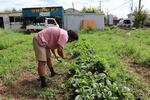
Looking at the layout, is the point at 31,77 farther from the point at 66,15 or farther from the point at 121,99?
the point at 66,15

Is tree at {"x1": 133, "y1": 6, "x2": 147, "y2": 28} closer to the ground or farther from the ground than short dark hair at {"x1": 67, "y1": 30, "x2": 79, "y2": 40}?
closer to the ground

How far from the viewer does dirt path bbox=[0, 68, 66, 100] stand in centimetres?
605

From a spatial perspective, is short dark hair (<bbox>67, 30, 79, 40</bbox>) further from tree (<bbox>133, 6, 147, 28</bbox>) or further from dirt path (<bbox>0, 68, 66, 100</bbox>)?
tree (<bbox>133, 6, 147, 28</bbox>)

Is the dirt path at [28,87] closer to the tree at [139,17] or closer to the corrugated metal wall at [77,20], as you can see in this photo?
the corrugated metal wall at [77,20]

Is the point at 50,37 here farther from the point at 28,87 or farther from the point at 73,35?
the point at 28,87

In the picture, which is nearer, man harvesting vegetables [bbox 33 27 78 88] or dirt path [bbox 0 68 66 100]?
dirt path [bbox 0 68 66 100]

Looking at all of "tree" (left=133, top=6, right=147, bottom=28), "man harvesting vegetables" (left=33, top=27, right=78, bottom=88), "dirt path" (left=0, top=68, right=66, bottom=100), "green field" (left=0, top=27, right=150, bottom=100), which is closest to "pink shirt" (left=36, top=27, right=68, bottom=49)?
"man harvesting vegetables" (left=33, top=27, right=78, bottom=88)

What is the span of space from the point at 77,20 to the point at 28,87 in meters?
27.7

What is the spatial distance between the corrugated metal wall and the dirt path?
2575cm

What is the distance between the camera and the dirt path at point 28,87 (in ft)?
19.9

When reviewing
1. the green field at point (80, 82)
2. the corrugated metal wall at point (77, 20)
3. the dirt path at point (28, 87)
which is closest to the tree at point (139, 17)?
the corrugated metal wall at point (77, 20)

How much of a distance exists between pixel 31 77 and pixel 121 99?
2842 millimetres

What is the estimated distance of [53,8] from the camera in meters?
33.1

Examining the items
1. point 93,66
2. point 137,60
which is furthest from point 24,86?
point 137,60
